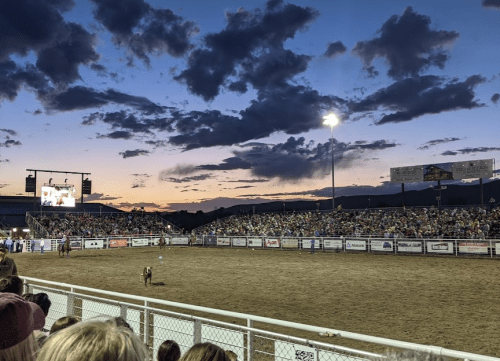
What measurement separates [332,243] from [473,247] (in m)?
11.7

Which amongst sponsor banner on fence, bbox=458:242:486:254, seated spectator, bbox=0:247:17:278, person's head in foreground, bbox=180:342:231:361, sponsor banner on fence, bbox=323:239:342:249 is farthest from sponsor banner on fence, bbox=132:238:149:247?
person's head in foreground, bbox=180:342:231:361

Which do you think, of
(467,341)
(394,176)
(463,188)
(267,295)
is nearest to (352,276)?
(267,295)

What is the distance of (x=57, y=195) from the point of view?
53625 millimetres

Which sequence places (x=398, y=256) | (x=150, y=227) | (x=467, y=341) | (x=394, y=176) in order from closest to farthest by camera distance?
(x=467, y=341), (x=398, y=256), (x=394, y=176), (x=150, y=227)

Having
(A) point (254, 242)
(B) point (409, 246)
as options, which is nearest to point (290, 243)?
(A) point (254, 242)

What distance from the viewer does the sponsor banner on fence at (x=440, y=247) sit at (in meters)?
30.3

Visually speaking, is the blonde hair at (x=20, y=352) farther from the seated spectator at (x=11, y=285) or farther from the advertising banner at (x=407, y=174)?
the advertising banner at (x=407, y=174)

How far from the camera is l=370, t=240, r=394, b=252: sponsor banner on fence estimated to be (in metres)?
32.9

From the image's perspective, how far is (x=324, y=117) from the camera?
42.7m

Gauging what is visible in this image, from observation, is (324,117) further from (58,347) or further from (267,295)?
(58,347)

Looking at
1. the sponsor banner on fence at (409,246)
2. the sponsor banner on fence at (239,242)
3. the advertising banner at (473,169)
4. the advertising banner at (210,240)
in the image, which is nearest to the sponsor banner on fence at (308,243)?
the sponsor banner on fence at (239,242)

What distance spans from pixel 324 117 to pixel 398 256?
1806 cm

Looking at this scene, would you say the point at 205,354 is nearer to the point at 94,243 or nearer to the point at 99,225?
the point at 94,243

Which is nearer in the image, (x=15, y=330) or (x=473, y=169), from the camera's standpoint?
(x=15, y=330)
